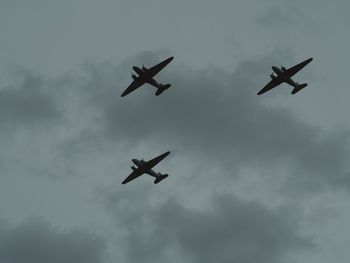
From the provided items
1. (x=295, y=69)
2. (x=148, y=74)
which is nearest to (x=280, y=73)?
(x=295, y=69)

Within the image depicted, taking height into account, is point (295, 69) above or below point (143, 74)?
below

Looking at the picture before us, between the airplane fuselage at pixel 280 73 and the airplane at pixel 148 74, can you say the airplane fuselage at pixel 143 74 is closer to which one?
the airplane at pixel 148 74

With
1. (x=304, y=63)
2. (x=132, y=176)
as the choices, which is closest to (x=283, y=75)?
(x=304, y=63)

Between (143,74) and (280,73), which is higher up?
(143,74)

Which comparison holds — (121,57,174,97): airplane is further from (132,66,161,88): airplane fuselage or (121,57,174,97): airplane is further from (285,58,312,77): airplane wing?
(285,58,312,77): airplane wing

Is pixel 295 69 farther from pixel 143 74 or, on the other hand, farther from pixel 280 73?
pixel 143 74

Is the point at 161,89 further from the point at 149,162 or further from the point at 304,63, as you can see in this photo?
the point at 304,63

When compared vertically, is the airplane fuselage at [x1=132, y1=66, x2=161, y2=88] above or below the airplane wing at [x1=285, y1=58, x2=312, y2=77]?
above

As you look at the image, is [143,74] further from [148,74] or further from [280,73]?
[280,73]

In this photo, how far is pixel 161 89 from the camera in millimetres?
133125

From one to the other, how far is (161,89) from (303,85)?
81.4 ft

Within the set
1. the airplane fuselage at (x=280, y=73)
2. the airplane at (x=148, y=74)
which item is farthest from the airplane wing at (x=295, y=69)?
the airplane at (x=148, y=74)

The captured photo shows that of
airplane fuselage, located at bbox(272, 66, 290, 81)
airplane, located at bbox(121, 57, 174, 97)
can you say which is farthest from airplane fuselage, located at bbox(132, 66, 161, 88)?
airplane fuselage, located at bbox(272, 66, 290, 81)

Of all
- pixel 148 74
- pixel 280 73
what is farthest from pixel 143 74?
pixel 280 73
